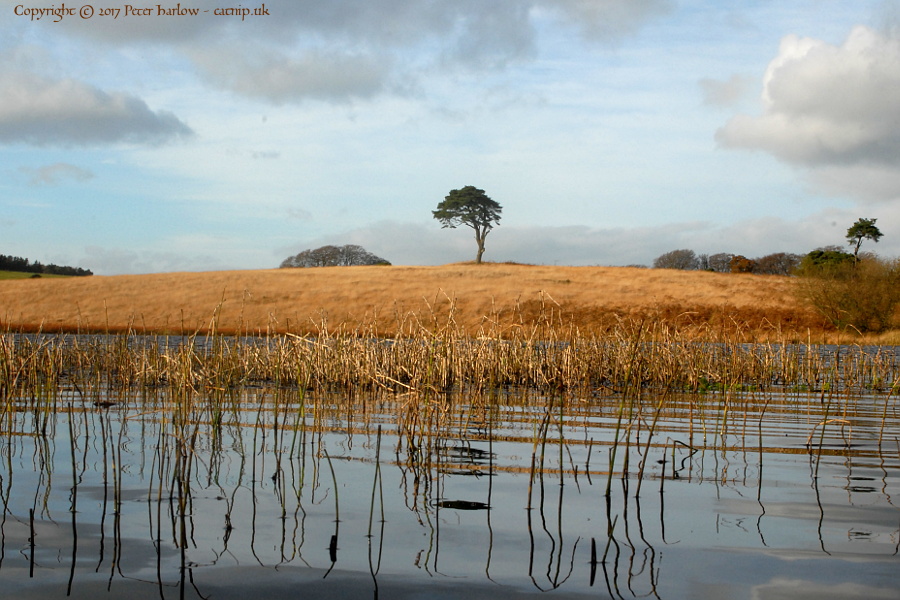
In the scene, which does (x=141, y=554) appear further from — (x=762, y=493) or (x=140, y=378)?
(x=140, y=378)

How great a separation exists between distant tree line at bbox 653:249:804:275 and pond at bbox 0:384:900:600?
71.6 metres

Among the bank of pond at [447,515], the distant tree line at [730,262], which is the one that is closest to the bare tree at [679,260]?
the distant tree line at [730,262]

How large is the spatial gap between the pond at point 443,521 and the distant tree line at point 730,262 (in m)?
71.6

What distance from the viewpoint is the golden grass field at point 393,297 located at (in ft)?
120

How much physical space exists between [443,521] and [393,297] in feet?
120

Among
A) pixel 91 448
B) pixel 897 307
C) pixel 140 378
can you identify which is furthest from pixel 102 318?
pixel 897 307

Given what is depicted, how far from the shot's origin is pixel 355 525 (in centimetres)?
385

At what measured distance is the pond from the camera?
306 cm

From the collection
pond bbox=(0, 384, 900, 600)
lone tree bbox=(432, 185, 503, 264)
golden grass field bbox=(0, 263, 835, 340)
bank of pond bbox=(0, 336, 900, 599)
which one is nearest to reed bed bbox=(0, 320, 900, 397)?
bank of pond bbox=(0, 336, 900, 599)

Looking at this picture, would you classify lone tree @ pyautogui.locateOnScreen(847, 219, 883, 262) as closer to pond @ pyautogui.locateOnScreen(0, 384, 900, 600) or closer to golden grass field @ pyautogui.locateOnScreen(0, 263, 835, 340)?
golden grass field @ pyautogui.locateOnScreen(0, 263, 835, 340)

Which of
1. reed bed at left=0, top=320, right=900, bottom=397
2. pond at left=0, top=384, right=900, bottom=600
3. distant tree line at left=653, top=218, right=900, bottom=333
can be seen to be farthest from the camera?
distant tree line at left=653, top=218, right=900, bottom=333

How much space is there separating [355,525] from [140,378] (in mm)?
7856

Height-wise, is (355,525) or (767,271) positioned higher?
(767,271)

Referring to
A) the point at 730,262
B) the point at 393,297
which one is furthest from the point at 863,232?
the point at 393,297
